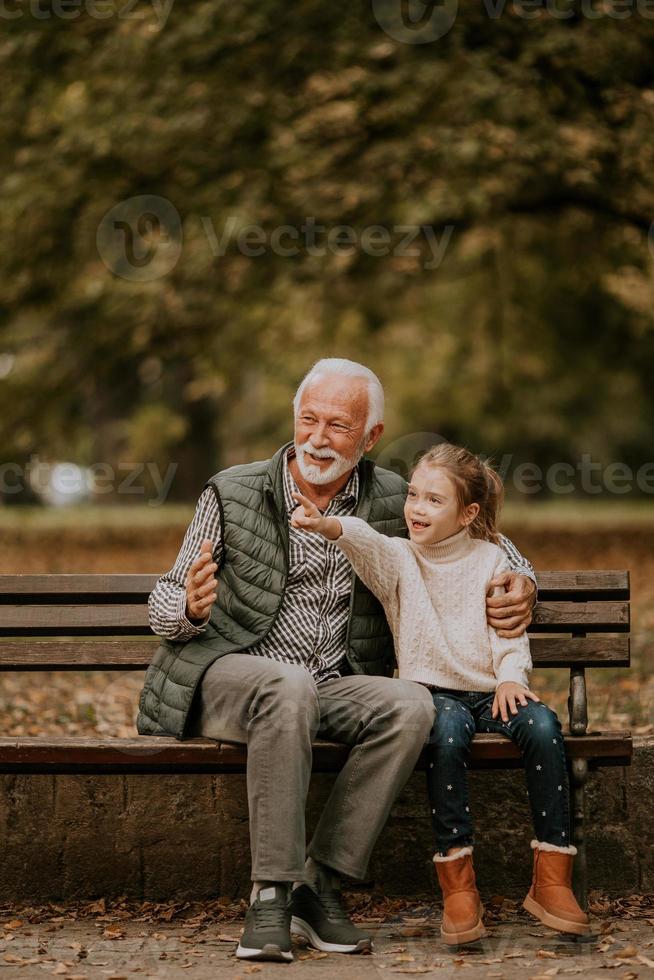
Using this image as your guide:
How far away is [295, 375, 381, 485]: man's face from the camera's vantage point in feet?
13.7

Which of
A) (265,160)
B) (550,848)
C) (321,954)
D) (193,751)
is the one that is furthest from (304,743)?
(265,160)

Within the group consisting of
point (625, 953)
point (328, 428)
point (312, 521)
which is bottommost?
point (625, 953)

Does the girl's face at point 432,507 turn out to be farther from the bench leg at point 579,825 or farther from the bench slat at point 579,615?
the bench leg at point 579,825

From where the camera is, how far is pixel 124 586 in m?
4.38

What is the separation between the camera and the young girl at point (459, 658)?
3.79 meters

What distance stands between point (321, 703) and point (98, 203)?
26.5 feet

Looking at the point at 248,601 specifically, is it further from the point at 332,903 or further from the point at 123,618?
the point at 332,903

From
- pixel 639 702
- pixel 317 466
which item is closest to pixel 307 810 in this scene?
pixel 317 466

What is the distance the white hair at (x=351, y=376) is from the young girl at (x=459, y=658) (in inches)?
9.0

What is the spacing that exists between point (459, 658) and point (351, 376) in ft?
3.14

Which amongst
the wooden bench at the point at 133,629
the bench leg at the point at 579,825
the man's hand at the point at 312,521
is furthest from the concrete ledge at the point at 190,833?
the man's hand at the point at 312,521

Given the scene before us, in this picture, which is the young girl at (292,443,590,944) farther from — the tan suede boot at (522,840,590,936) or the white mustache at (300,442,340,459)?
the white mustache at (300,442,340,459)

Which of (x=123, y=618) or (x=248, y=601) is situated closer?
(x=248, y=601)

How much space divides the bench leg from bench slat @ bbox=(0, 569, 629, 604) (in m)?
0.63
